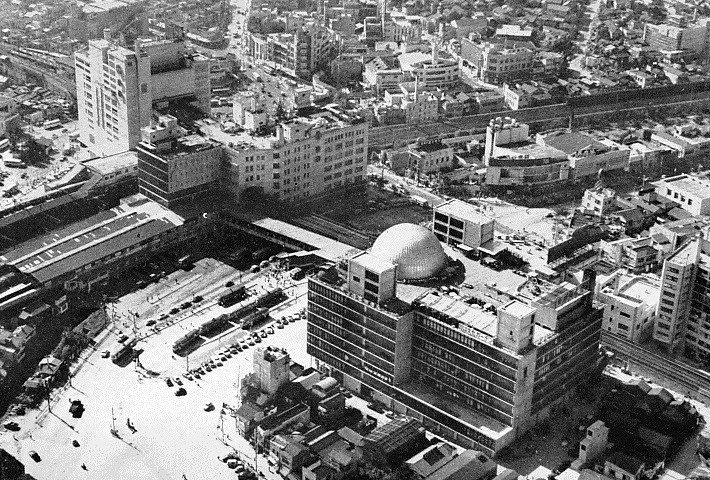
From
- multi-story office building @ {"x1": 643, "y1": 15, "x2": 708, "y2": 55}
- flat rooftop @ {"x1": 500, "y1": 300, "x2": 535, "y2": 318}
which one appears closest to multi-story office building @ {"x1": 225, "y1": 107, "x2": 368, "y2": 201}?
flat rooftop @ {"x1": 500, "y1": 300, "x2": 535, "y2": 318}

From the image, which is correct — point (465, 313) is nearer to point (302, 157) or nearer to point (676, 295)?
point (676, 295)

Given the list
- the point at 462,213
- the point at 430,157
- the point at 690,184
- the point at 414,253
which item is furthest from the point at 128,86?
the point at 690,184

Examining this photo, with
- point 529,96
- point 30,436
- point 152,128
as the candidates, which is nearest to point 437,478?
point 30,436

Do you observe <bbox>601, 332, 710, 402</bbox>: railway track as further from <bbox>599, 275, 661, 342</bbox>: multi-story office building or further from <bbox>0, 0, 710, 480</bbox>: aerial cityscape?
<bbox>599, 275, 661, 342</bbox>: multi-story office building

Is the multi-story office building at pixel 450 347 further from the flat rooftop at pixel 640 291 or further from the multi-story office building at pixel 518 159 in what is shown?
the multi-story office building at pixel 518 159

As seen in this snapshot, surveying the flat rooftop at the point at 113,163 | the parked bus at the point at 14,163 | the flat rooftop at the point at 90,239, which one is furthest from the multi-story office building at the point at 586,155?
the parked bus at the point at 14,163
